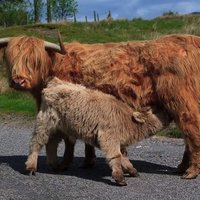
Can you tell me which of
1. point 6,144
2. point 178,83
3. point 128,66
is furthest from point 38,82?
point 6,144

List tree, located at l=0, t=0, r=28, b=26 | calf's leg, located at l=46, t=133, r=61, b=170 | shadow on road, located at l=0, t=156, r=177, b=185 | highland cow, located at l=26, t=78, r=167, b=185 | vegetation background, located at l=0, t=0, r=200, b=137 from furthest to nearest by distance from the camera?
tree, located at l=0, t=0, r=28, b=26 → vegetation background, located at l=0, t=0, r=200, b=137 → calf's leg, located at l=46, t=133, r=61, b=170 → shadow on road, located at l=0, t=156, r=177, b=185 → highland cow, located at l=26, t=78, r=167, b=185

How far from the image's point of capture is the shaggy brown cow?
859 centimetres

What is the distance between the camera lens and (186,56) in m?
8.68

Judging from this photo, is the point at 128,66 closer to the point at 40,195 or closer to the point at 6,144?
the point at 40,195

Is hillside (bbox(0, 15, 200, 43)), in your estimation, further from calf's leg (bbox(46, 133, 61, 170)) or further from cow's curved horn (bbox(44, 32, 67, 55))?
calf's leg (bbox(46, 133, 61, 170))

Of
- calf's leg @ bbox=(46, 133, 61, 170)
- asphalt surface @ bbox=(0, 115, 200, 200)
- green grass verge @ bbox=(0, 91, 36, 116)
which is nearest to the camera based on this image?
asphalt surface @ bbox=(0, 115, 200, 200)

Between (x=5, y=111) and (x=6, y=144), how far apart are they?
5522 mm

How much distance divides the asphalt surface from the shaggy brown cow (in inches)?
23.3

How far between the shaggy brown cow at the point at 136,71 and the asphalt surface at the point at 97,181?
0.59 m

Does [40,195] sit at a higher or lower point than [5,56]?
lower

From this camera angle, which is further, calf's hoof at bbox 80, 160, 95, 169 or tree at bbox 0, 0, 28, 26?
tree at bbox 0, 0, 28, 26

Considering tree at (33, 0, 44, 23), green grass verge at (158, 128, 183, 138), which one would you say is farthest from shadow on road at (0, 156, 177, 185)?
tree at (33, 0, 44, 23)

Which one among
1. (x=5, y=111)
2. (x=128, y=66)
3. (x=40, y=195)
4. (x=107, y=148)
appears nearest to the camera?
(x=40, y=195)

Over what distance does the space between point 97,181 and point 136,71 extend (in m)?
1.63
